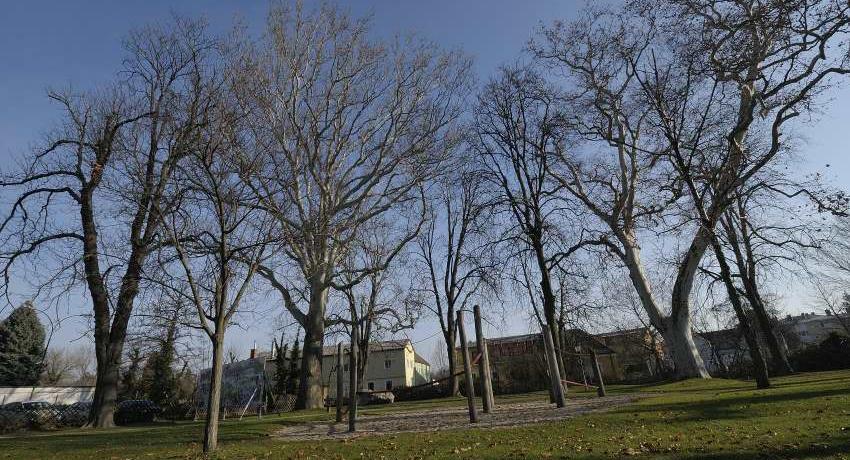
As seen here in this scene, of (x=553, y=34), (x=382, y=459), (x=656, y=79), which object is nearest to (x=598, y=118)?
(x=553, y=34)

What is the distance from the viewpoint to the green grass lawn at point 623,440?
564 centimetres

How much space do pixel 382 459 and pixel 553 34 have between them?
20400 millimetres

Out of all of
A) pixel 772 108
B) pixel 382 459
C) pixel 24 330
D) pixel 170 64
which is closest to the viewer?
pixel 382 459

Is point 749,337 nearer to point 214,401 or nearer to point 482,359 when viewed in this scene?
point 482,359

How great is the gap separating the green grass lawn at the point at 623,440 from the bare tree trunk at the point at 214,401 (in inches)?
12.7

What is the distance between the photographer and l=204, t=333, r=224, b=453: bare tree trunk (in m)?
8.41

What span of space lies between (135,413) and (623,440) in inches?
1026

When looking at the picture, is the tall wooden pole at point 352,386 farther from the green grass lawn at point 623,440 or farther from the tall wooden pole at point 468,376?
the tall wooden pole at point 468,376

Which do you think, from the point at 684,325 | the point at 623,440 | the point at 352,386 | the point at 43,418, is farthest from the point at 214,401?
the point at 684,325

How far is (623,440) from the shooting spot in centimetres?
658

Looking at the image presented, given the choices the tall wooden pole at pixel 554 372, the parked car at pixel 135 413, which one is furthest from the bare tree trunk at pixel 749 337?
the parked car at pixel 135 413

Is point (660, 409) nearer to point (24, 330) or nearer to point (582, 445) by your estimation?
point (582, 445)

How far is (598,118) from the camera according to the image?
72.3 ft

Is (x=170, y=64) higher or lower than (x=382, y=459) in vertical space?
higher
